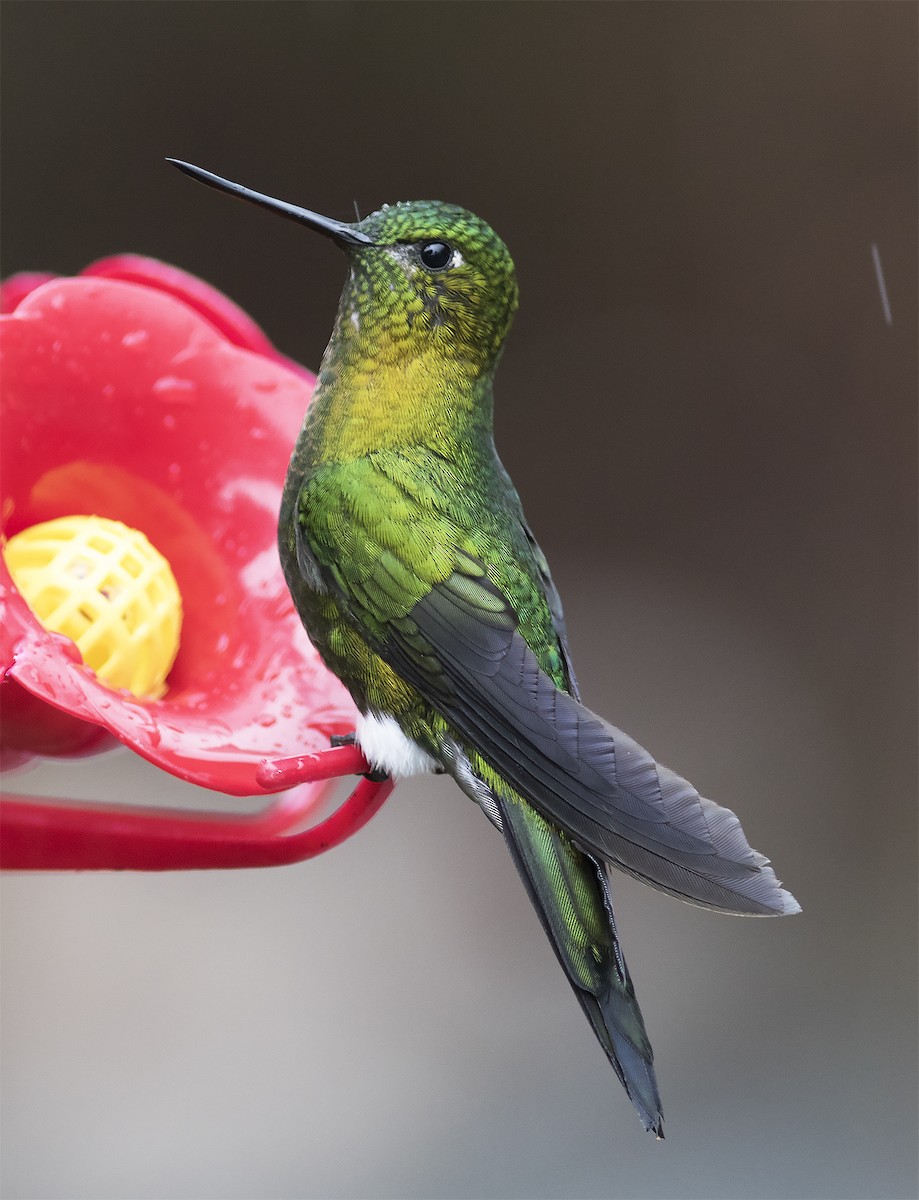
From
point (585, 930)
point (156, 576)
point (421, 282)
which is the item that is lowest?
point (585, 930)

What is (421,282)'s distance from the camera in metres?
1.20

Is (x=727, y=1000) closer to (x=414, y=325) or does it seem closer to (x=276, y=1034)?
(x=276, y=1034)

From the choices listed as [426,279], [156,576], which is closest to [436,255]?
[426,279]

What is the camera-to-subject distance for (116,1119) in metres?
3.16

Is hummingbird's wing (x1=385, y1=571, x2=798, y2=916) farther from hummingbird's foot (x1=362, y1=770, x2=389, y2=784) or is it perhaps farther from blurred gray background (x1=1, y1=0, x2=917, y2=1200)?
blurred gray background (x1=1, y1=0, x2=917, y2=1200)

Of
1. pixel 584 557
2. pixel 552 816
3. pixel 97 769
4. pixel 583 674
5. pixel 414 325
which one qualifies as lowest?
pixel 97 769

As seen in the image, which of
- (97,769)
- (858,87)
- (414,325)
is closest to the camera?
Result: (414,325)

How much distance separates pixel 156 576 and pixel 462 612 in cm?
29

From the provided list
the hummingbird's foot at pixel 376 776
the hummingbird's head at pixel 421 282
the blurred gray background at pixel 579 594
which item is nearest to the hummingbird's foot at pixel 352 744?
the hummingbird's foot at pixel 376 776

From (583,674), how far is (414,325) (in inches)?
103

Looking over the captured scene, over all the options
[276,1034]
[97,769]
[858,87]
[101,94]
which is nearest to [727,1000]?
[276,1034]

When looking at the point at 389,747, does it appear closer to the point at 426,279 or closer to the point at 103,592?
the point at 103,592

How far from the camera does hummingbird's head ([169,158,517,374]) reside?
3.89ft

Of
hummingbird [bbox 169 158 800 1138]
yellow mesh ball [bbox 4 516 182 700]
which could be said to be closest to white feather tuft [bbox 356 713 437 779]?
hummingbird [bbox 169 158 800 1138]
